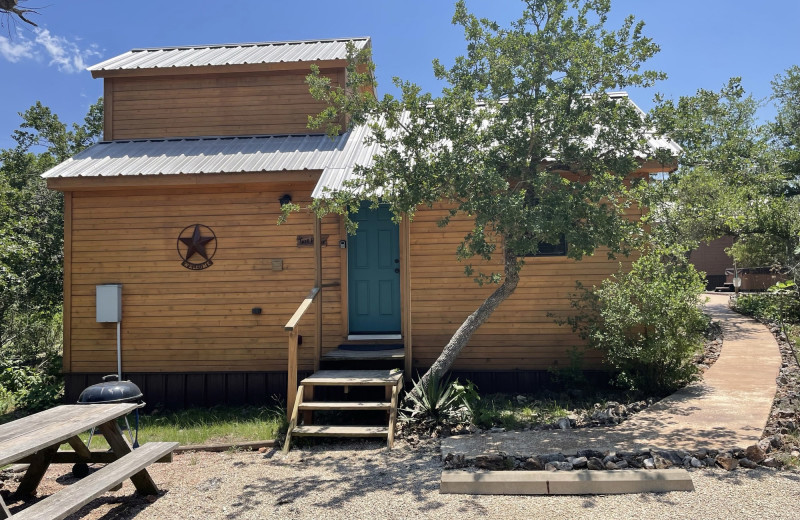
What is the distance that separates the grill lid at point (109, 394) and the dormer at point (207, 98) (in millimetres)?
5177

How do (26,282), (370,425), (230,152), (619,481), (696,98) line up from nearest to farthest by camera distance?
(619,481) → (696,98) → (370,425) → (230,152) → (26,282)

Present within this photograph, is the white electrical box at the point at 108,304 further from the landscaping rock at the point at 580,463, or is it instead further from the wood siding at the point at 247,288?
the landscaping rock at the point at 580,463

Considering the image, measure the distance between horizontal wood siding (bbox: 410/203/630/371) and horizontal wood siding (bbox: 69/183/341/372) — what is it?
4.01ft

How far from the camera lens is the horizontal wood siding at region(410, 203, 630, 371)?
24.0 ft

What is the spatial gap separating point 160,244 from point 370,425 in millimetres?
4185

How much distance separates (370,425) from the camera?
6.15m

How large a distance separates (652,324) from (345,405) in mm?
3706

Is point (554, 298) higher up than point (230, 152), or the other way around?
point (230, 152)

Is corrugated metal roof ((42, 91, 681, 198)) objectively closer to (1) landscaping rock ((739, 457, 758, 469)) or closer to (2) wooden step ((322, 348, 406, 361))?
(2) wooden step ((322, 348, 406, 361))

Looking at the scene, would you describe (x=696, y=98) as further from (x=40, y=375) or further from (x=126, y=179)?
(x=40, y=375)

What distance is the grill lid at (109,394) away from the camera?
4.90 meters

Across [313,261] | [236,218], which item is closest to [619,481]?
[313,261]

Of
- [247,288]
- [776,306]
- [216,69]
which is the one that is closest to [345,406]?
[247,288]

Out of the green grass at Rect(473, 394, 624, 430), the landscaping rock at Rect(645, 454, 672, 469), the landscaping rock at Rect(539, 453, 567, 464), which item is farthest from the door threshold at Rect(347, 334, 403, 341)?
the landscaping rock at Rect(645, 454, 672, 469)
